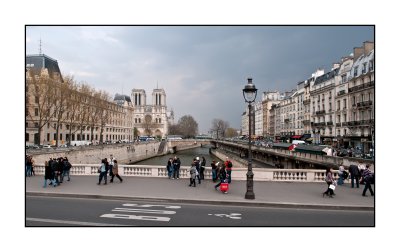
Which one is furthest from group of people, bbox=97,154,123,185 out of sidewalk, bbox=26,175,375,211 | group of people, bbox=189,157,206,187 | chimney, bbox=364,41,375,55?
chimney, bbox=364,41,375,55

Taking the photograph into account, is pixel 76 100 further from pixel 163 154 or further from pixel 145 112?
pixel 145 112

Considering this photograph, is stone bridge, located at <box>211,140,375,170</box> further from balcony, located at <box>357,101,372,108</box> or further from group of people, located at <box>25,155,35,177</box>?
group of people, located at <box>25,155,35,177</box>

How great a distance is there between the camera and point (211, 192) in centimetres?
1238

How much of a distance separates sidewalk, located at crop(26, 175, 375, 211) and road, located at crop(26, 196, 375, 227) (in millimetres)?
415

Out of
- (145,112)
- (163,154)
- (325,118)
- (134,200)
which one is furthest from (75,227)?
(145,112)

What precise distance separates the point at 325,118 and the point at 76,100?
159 ft

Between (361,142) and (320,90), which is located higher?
(320,90)

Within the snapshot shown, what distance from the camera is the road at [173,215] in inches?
324

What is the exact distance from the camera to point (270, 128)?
337ft

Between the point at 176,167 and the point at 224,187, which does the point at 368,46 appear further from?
the point at 224,187

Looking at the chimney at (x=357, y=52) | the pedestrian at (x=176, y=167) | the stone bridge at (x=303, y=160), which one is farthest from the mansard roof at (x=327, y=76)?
the pedestrian at (x=176, y=167)

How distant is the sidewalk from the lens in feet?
34.9

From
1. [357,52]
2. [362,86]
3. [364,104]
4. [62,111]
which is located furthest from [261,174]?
[357,52]

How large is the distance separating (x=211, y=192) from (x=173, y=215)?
12.3ft
